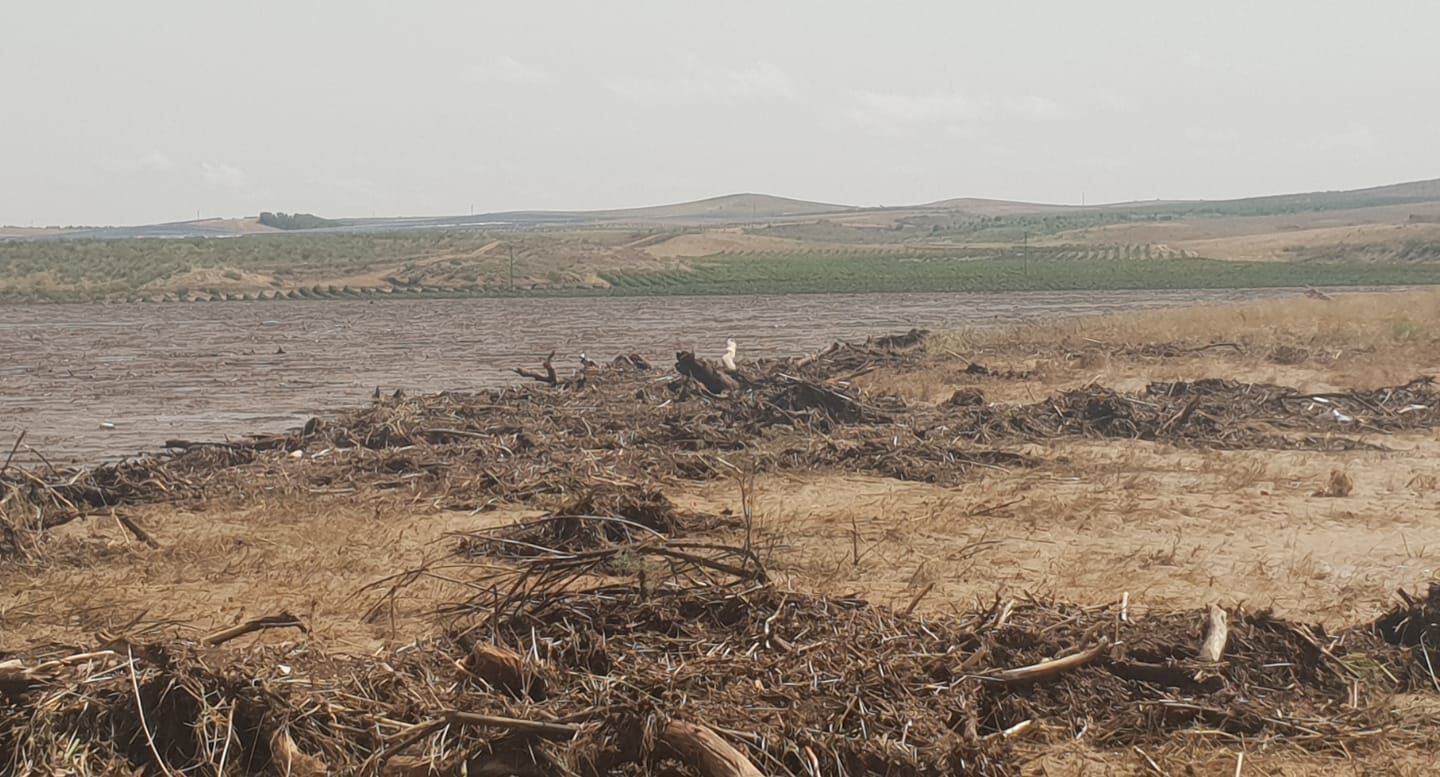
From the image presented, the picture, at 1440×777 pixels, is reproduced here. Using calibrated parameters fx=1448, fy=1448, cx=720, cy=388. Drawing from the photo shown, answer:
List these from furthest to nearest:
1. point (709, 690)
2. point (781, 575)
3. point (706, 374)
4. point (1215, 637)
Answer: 1. point (706, 374)
2. point (781, 575)
3. point (1215, 637)
4. point (709, 690)

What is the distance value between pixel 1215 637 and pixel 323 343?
86.9 ft

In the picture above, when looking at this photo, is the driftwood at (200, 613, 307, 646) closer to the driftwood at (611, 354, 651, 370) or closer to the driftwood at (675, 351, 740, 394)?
the driftwood at (675, 351, 740, 394)

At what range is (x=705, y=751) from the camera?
4805mm

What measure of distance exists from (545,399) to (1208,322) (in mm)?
14716

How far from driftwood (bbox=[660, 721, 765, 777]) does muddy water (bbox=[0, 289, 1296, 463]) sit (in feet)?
33.9

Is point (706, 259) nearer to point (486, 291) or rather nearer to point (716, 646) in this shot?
point (486, 291)

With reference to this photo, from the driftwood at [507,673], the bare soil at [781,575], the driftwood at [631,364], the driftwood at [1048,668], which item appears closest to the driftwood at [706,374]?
the bare soil at [781,575]

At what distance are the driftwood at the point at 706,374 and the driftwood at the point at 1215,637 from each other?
1049 cm

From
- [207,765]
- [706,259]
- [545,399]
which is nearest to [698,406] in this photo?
[545,399]

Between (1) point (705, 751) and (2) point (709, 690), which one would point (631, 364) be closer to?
(2) point (709, 690)

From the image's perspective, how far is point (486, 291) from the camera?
50531mm

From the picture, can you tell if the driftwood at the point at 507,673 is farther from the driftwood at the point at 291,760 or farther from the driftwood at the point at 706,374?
the driftwood at the point at 706,374

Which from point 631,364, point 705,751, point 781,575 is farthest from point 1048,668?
point 631,364

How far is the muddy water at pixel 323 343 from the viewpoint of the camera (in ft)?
61.1
